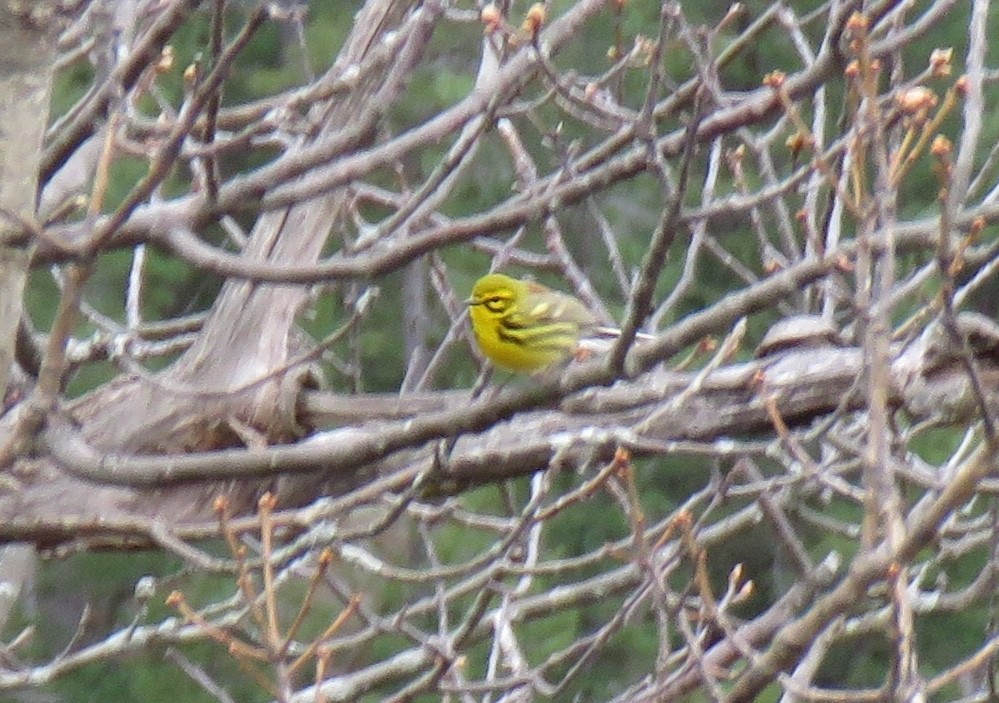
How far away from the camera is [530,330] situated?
4164mm

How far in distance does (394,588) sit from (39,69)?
23.3 ft

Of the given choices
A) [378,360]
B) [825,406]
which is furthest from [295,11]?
[378,360]

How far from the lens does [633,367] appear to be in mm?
2201

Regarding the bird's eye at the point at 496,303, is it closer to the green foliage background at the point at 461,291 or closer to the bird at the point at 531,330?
the bird at the point at 531,330

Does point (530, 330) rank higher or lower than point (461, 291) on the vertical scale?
higher

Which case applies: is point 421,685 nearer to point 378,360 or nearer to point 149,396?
point 149,396

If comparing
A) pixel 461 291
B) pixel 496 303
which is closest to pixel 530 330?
pixel 496 303

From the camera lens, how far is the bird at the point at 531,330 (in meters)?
4.14

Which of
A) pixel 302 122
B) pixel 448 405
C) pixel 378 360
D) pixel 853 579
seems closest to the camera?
pixel 853 579

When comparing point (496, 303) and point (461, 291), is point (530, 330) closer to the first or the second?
point (496, 303)

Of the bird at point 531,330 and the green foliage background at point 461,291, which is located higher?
the bird at point 531,330

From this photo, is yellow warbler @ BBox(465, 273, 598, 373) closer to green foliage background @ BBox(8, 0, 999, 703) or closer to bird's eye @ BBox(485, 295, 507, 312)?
bird's eye @ BBox(485, 295, 507, 312)

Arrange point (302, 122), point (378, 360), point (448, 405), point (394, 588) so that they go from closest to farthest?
1. point (448, 405)
2. point (302, 122)
3. point (394, 588)
4. point (378, 360)

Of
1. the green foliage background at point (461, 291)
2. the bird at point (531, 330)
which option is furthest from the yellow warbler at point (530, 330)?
the green foliage background at point (461, 291)
